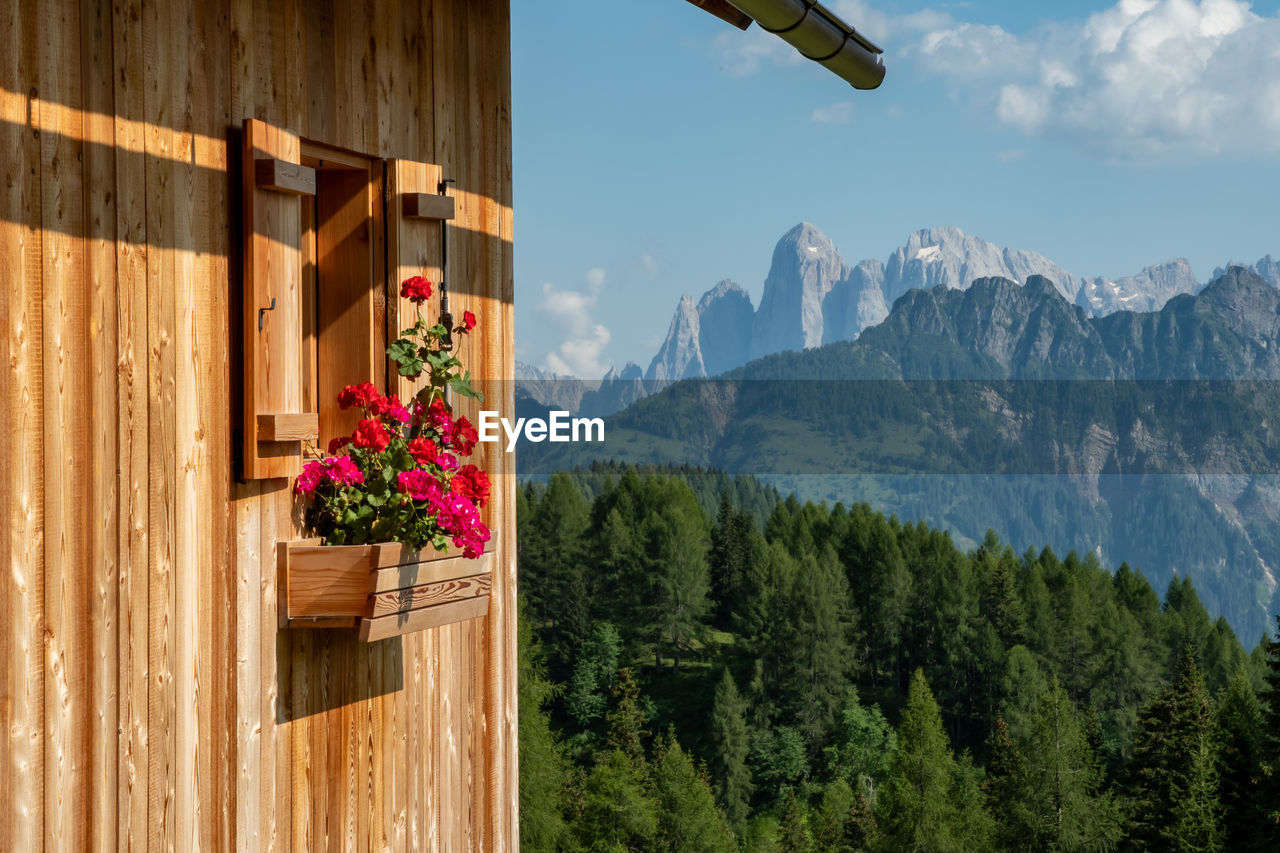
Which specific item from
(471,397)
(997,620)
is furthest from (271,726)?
(997,620)

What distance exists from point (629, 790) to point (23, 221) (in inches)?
1468

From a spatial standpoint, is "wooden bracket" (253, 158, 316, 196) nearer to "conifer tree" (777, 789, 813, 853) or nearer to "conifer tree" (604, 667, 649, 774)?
"conifer tree" (604, 667, 649, 774)

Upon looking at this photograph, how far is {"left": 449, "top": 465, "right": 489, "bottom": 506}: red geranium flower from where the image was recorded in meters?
2.76

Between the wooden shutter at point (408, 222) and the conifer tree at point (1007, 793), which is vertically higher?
the wooden shutter at point (408, 222)

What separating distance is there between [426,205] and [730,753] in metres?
48.5

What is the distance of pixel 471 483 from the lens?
2.80 meters

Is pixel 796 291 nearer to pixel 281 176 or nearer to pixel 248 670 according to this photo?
pixel 281 176

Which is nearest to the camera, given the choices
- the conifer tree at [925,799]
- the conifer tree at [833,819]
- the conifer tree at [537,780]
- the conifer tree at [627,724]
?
the conifer tree at [537,780]

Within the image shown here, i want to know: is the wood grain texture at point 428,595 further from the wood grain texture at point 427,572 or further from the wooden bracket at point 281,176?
the wooden bracket at point 281,176

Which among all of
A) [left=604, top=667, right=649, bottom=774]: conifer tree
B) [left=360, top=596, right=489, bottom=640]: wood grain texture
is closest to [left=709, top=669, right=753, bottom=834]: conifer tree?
[left=604, top=667, right=649, bottom=774]: conifer tree

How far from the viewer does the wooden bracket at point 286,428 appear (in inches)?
96.0

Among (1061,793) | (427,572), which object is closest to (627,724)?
(1061,793)

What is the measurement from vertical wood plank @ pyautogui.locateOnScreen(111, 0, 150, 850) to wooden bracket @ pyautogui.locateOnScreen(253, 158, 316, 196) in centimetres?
25

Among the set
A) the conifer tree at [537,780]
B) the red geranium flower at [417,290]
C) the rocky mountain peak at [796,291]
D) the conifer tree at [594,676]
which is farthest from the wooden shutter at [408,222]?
the rocky mountain peak at [796,291]
